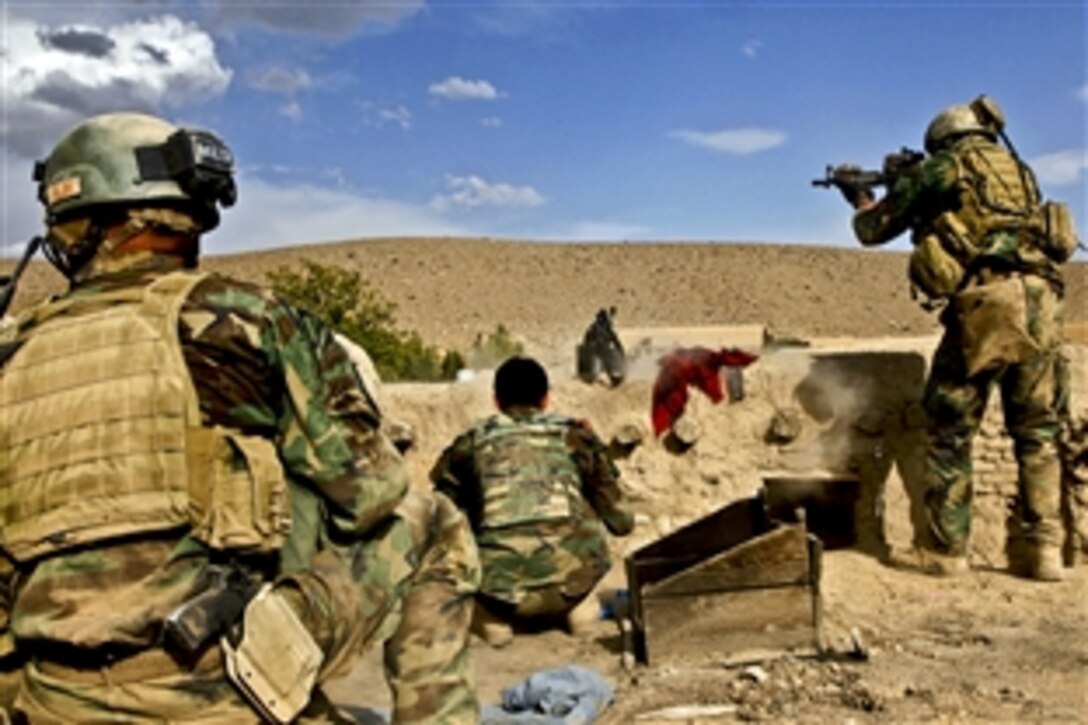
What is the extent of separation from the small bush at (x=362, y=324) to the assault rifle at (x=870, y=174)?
526cm

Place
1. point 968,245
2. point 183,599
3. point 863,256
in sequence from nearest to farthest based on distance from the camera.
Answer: point 183,599 < point 968,245 < point 863,256

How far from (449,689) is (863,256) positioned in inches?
2089

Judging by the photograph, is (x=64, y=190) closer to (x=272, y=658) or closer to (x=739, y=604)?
(x=272, y=658)

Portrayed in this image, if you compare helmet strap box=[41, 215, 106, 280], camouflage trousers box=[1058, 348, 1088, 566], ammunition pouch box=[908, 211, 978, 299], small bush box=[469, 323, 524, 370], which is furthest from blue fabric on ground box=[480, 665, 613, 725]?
small bush box=[469, 323, 524, 370]

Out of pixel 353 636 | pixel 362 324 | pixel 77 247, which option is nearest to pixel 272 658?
pixel 353 636

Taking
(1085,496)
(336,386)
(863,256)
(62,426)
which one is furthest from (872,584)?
(863,256)

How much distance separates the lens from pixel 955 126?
22.9 ft

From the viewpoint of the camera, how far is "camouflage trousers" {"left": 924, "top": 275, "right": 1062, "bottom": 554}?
22.5ft

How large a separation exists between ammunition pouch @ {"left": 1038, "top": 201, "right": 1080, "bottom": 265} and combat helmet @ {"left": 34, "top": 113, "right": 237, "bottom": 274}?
16.1 ft

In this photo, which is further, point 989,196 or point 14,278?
point 989,196

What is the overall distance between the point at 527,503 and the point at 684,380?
241 cm

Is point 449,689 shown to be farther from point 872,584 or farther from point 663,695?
point 872,584

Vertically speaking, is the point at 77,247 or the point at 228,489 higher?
the point at 77,247

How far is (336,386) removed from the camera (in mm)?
3098
